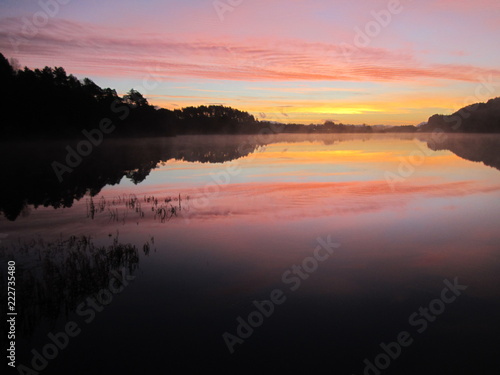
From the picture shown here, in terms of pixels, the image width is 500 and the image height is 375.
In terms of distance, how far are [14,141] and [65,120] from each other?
37.6 feet

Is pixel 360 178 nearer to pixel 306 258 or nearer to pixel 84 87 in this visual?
pixel 306 258

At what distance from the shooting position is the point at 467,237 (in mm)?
13516

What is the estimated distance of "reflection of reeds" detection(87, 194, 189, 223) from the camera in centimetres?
1705

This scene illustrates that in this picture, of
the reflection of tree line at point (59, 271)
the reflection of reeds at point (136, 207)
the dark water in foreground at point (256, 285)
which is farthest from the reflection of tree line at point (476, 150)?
the reflection of tree line at point (59, 271)

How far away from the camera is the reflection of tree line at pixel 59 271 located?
314 inches

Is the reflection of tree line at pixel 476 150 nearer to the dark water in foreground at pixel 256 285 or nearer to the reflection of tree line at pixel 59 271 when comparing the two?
the dark water in foreground at pixel 256 285

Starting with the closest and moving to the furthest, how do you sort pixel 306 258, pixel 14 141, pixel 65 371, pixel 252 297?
pixel 65 371 → pixel 252 297 → pixel 306 258 → pixel 14 141

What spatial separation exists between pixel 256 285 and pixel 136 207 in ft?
37.3

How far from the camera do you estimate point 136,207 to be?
19.0 metres

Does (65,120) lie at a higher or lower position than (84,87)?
lower

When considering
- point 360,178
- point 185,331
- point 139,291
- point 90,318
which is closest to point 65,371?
point 90,318

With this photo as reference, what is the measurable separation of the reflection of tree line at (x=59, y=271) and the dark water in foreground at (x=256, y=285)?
44mm

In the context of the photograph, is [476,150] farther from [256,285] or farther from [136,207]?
[256,285]

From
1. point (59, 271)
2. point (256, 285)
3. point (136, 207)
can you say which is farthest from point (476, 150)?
point (59, 271)
